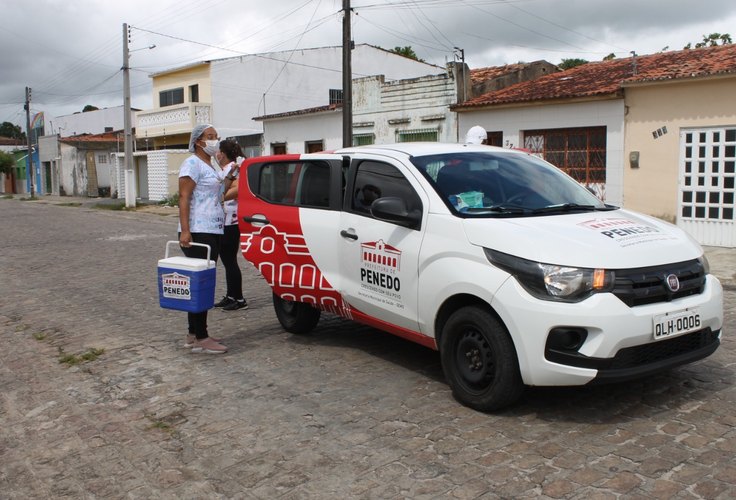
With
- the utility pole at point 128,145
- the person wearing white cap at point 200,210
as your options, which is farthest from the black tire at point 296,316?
the utility pole at point 128,145

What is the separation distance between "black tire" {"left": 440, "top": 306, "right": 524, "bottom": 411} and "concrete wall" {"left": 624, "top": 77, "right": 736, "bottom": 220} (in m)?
11.6

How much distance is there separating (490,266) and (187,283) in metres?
2.64

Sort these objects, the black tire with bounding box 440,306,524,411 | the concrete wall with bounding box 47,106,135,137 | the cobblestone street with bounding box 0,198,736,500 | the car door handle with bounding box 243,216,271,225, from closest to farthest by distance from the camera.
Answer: the cobblestone street with bounding box 0,198,736,500 < the black tire with bounding box 440,306,524,411 < the car door handle with bounding box 243,216,271,225 < the concrete wall with bounding box 47,106,135,137

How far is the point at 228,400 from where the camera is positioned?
4805 millimetres

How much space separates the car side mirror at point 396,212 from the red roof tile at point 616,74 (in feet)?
36.4

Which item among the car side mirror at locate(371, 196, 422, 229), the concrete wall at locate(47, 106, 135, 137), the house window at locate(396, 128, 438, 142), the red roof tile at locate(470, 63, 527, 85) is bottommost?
the car side mirror at locate(371, 196, 422, 229)

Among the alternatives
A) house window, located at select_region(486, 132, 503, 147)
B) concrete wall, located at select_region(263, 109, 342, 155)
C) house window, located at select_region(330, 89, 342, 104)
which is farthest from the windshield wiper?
house window, located at select_region(330, 89, 342, 104)

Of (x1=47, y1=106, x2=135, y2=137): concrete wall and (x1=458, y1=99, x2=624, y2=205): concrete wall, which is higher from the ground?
(x1=47, y1=106, x2=135, y2=137): concrete wall

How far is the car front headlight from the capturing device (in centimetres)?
394

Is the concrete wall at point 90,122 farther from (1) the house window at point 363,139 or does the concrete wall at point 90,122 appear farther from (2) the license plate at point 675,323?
(2) the license plate at point 675,323

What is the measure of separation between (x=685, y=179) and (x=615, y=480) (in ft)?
41.0

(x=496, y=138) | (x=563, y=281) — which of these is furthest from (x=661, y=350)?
(x=496, y=138)

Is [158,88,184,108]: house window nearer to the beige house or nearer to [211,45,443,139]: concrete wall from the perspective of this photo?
[211,45,443,139]: concrete wall

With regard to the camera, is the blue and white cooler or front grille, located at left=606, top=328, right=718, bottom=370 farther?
the blue and white cooler
